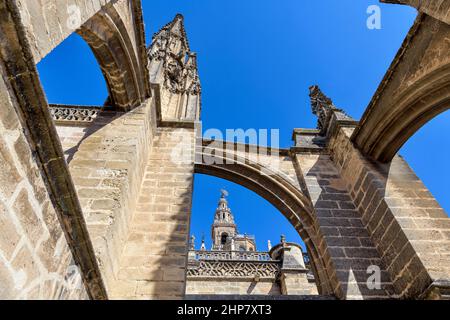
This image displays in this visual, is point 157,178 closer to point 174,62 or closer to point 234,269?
point 174,62

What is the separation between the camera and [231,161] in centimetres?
614

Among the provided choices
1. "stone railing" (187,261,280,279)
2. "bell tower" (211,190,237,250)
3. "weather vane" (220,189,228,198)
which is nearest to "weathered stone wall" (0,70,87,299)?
"stone railing" (187,261,280,279)

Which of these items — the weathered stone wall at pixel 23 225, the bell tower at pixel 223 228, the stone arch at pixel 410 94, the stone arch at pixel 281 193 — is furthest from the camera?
the bell tower at pixel 223 228

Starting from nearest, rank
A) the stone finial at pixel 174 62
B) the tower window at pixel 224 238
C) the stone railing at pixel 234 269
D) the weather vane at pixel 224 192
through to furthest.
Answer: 1. the stone finial at pixel 174 62
2. the stone railing at pixel 234 269
3. the tower window at pixel 224 238
4. the weather vane at pixel 224 192

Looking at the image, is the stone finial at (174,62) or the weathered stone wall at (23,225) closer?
the weathered stone wall at (23,225)

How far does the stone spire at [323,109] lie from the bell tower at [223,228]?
27851 millimetres

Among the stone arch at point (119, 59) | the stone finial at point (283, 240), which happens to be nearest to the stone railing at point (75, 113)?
the stone arch at point (119, 59)

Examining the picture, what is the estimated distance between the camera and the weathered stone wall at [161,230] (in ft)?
11.6

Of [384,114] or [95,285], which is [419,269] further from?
[95,285]

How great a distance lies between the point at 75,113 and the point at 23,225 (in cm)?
487

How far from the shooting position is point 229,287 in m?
12.5

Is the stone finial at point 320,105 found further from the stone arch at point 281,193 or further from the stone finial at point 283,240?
the stone finial at point 283,240
